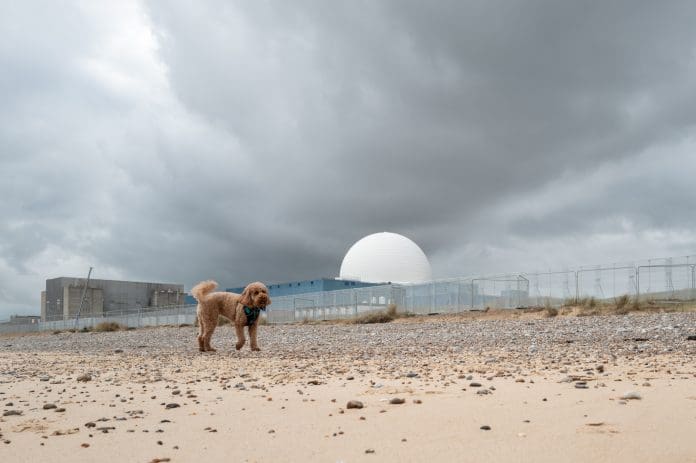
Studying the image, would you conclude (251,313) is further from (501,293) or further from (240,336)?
(501,293)

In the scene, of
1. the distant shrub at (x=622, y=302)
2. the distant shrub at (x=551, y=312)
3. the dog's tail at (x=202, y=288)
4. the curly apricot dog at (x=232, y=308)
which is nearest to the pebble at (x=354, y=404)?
the curly apricot dog at (x=232, y=308)

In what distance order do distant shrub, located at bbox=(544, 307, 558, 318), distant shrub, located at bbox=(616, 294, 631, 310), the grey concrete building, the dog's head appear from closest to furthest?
the dog's head → distant shrub, located at bbox=(616, 294, 631, 310) → distant shrub, located at bbox=(544, 307, 558, 318) → the grey concrete building

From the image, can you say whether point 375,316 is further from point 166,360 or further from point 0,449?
point 0,449

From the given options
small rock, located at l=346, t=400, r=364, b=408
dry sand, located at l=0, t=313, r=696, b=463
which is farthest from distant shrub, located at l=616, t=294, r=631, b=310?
small rock, located at l=346, t=400, r=364, b=408

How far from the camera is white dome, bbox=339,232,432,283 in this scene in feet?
232

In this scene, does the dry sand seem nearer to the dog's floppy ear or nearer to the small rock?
the small rock

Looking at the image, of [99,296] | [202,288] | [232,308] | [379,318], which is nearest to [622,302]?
[379,318]

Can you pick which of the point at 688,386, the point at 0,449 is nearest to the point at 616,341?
the point at 688,386

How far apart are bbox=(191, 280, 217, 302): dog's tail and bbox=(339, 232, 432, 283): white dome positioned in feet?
183

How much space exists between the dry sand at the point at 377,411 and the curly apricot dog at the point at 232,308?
379 cm

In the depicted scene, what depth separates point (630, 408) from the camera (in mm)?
4562

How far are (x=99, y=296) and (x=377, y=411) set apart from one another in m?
89.2

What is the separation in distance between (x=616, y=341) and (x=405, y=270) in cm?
5969

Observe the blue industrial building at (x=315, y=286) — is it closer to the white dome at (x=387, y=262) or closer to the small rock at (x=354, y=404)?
the white dome at (x=387, y=262)
